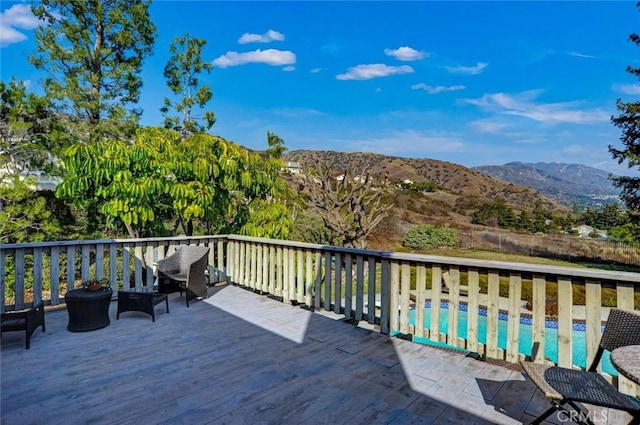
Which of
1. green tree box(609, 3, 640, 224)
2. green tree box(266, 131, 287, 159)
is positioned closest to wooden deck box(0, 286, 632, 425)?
green tree box(266, 131, 287, 159)

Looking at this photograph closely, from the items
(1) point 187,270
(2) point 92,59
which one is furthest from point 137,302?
(2) point 92,59

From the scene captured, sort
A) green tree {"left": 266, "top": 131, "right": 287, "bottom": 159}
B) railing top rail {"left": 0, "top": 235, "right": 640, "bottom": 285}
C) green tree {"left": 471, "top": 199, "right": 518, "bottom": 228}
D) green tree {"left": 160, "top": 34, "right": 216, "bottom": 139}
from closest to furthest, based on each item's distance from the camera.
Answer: railing top rail {"left": 0, "top": 235, "right": 640, "bottom": 285}
green tree {"left": 266, "top": 131, "right": 287, "bottom": 159}
green tree {"left": 160, "top": 34, "right": 216, "bottom": 139}
green tree {"left": 471, "top": 199, "right": 518, "bottom": 228}

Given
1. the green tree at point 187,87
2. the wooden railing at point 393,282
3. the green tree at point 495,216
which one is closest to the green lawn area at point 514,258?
the green tree at point 495,216

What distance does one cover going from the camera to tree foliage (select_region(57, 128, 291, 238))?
5441 millimetres

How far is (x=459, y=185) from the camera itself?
156 feet

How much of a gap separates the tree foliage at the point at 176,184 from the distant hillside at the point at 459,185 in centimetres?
2684

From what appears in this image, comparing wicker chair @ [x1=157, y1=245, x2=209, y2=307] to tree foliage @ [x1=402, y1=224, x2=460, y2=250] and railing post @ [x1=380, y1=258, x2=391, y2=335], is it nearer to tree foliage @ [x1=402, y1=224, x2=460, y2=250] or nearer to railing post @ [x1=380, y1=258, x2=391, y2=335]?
railing post @ [x1=380, y1=258, x2=391, y2=335]

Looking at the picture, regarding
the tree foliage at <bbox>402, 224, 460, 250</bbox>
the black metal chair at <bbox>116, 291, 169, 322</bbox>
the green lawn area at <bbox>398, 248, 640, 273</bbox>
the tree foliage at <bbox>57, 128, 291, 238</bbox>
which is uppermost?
the tree foliage at <bbox>57, 128, 291, 238</bbox>

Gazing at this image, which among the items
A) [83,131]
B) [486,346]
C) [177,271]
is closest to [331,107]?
[83,131]

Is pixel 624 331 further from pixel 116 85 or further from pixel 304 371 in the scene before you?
pixel 116 85

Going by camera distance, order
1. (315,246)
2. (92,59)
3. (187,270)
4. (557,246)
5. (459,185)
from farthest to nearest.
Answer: (459,185) < (557,246) < (92,59) < (187,270) < (315,246)

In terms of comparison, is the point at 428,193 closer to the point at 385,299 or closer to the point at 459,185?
the point at 459,185

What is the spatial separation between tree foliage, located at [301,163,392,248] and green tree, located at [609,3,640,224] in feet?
43.1

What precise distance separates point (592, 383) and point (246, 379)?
2.24m
